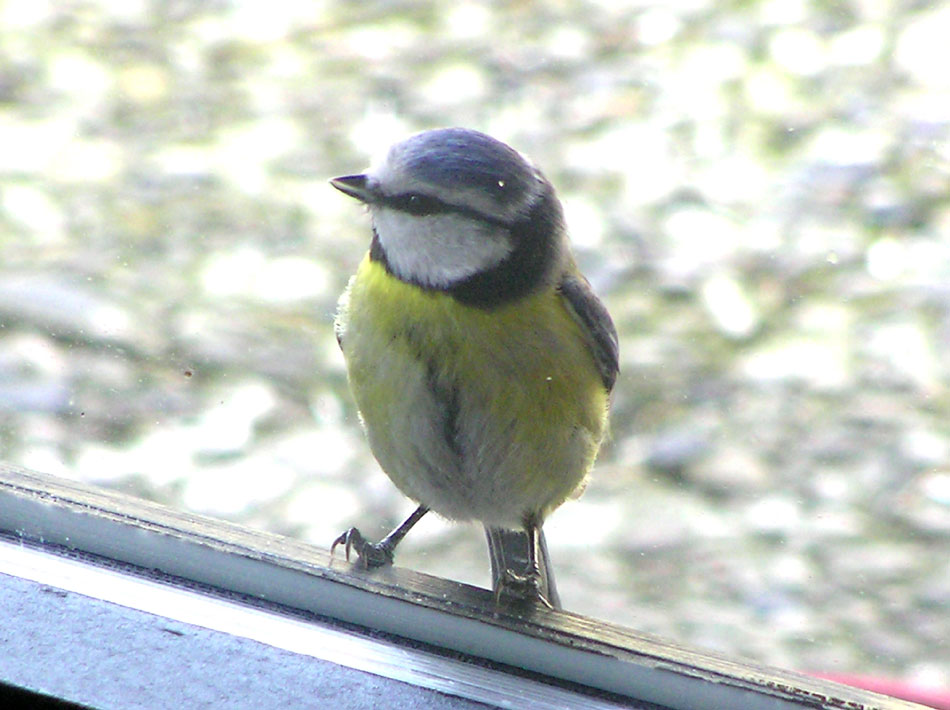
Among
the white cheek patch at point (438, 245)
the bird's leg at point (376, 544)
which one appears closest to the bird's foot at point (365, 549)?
the bird's leg at point (376, 544)

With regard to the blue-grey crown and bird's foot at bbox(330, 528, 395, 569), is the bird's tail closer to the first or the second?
bird's foot at bbox(330, 528, 395, 569)

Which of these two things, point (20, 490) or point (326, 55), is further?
point (326, 55)

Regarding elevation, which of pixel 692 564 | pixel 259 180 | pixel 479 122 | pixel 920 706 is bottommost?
pixel 920 706

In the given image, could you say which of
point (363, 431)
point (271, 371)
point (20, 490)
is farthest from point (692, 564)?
point (20, 490)

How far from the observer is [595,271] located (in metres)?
1.42

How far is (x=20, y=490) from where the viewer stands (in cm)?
94

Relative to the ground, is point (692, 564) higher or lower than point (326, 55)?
lower

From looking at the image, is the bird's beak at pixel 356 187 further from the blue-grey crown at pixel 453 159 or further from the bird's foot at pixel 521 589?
the bird's foot at pixel 521 589

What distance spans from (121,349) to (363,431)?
0.29m

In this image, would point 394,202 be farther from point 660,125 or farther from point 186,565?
point 660,125

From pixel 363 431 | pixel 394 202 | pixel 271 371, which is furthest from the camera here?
pixel 271 371

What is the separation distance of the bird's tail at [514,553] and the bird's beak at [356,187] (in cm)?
45

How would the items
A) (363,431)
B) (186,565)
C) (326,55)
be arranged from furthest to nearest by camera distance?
(326,55) → (363,431) → (186,565)

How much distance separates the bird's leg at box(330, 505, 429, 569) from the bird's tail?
9cm
